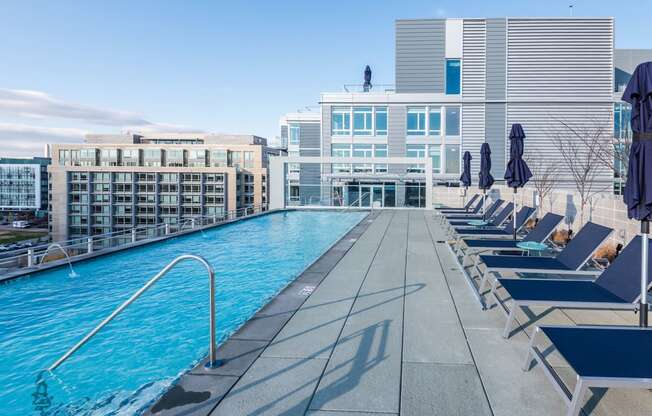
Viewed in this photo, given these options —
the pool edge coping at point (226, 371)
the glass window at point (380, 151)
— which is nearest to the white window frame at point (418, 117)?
the glass window at point (380, 151)

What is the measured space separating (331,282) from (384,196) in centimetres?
1675

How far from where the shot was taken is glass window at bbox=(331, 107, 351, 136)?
29984mm

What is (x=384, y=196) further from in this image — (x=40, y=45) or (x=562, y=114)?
(x=40, y=45)

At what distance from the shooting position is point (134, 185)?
80.9 metres

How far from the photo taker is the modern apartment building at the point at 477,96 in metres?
27.5

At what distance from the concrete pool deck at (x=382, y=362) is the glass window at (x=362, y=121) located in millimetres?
25130

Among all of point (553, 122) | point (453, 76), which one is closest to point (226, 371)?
point (453, 76)

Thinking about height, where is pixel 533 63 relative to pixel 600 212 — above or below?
above

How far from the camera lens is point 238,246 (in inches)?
439

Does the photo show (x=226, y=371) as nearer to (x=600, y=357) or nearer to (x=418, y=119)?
(x=600, y=357)

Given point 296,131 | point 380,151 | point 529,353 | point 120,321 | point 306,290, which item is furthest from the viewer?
point 296,131

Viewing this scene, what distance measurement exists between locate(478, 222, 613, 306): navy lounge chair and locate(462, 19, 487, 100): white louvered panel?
84.1 ft

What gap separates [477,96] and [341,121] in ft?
33.1

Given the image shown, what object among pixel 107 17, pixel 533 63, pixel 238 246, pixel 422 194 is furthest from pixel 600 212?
pixel 533 63
